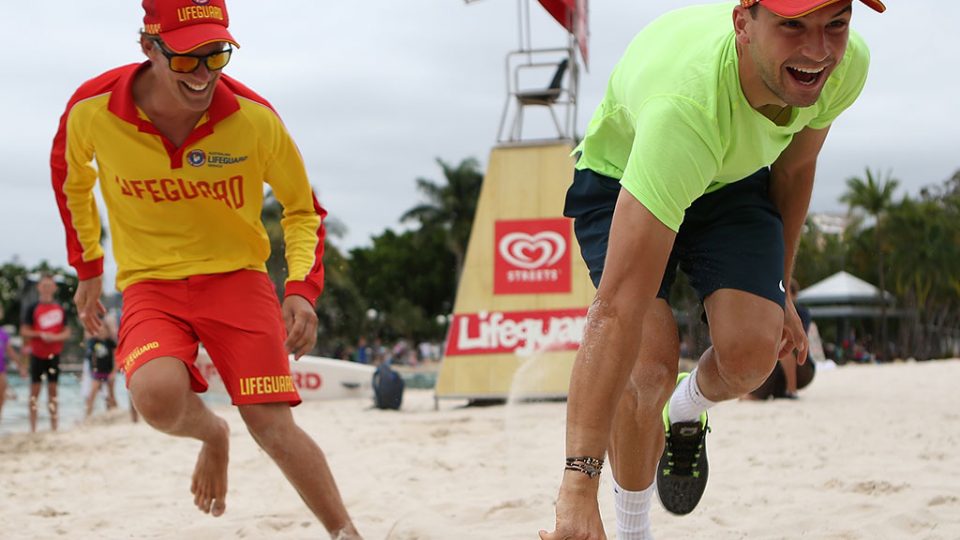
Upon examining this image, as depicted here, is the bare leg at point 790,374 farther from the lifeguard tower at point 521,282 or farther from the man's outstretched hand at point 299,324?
the man's outstretched hand at point 299,324

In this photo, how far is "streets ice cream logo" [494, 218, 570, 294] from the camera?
1134 cm

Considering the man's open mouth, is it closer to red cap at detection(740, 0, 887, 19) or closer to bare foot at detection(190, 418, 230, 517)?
red cap at detection(740, 0, 887, 19)

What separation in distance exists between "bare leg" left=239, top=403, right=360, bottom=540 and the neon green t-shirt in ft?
4.65

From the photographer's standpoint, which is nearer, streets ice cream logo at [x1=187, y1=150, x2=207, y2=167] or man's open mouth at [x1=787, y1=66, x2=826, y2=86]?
man's open mouth at [x1=787, y1=66, x2=826, y2=86]

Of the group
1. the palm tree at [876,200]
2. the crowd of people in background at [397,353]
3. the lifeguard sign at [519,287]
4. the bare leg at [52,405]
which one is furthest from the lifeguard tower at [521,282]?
the palm tree at [876,200]

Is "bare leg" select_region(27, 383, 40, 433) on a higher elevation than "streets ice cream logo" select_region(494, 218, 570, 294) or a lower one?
lower

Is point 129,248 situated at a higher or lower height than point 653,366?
higher

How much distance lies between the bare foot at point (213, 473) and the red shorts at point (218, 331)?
0.20 meters

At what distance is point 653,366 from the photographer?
10.6ft

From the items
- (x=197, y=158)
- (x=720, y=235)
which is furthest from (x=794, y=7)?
(x=197, y=158)

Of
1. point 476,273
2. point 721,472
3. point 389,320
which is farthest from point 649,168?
point 389,320

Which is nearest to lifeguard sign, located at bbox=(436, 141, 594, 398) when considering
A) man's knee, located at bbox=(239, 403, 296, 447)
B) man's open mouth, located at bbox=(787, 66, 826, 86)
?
man's knee, located at bbox=(239, 403, 296, 447)

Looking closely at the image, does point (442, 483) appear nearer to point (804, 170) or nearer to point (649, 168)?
point (804, 170)

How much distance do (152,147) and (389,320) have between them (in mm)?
54745
